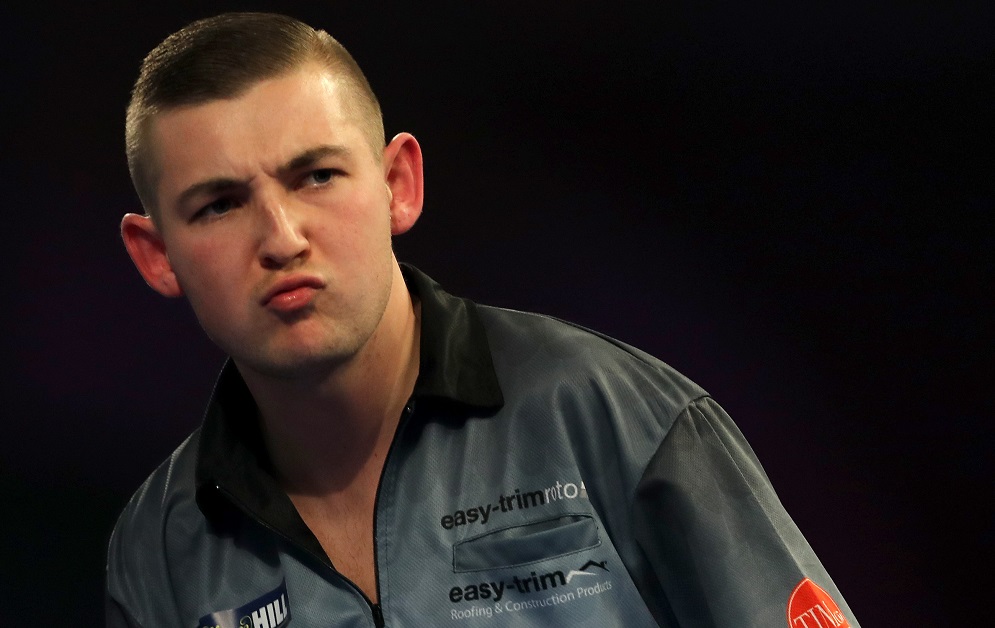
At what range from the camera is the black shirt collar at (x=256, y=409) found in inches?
69.6

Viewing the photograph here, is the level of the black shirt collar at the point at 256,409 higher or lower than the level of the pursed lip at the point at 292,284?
lower

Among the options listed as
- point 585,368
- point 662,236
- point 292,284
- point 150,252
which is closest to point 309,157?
point 292,284

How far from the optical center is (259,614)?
1794 mm

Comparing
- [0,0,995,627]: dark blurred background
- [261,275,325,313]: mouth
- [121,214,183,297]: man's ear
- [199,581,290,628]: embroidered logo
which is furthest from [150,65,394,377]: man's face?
[0,0,995,627]: dark blurred background

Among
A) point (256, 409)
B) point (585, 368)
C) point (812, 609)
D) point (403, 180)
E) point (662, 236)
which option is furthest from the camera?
point (662, 236)

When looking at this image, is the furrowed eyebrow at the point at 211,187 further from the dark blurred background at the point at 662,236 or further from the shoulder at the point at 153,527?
the dark blurred background at the point at 662,236

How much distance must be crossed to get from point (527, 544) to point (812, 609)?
370 mm

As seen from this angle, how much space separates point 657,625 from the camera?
167 centimetres

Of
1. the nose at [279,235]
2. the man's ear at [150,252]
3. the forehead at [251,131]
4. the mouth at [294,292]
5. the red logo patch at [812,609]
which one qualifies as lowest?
the red logo patch at [812,609]

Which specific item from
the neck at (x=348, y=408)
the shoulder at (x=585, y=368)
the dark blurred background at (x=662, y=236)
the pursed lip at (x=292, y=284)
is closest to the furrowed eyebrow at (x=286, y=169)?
the pursed lip at (x=292, y=284)

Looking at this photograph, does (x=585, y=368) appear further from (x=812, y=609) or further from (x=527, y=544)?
(x=812, y=609)

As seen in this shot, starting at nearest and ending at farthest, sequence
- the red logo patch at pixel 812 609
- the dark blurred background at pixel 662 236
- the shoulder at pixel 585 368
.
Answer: the red logo patch at pixel 812 609 < the shoulder at pixel 585 368 < the dark blurred background at pixel 662 236

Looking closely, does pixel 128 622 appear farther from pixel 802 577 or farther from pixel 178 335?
pixel 802 577

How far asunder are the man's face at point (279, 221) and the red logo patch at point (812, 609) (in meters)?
0.64
